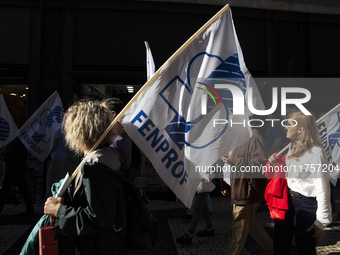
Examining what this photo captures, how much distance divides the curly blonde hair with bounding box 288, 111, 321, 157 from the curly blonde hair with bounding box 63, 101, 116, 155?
200cm

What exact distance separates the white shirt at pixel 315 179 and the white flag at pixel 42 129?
471cm

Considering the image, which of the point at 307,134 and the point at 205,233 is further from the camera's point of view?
the point at 205,233

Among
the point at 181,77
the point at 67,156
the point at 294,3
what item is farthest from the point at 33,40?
the point at 294,3

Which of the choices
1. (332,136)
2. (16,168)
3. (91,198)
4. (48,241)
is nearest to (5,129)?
(16,168)

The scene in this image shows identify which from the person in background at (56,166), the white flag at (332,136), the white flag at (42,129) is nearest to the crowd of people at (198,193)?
the white flag at (42,129)

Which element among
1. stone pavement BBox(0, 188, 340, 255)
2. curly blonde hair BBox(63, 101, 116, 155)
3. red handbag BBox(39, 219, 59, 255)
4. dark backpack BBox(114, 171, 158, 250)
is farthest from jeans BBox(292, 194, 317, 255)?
red handbag BBox(39, 219, 59, 255)

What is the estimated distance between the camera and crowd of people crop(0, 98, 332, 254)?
1.75 metres

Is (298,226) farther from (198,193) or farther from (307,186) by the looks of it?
(198,193)

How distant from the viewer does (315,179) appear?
272cm

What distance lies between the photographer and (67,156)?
6.85 meters

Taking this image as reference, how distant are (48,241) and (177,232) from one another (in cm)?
326

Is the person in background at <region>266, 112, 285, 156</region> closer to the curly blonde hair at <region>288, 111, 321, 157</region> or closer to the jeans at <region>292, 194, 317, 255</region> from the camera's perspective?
the curly blonde hair at <region>288, 111, 321, 157</region>

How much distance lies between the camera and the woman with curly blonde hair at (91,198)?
1729mm

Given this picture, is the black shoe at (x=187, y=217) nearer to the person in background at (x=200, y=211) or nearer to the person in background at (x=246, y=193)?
the person in background at (x=200, y=211)
